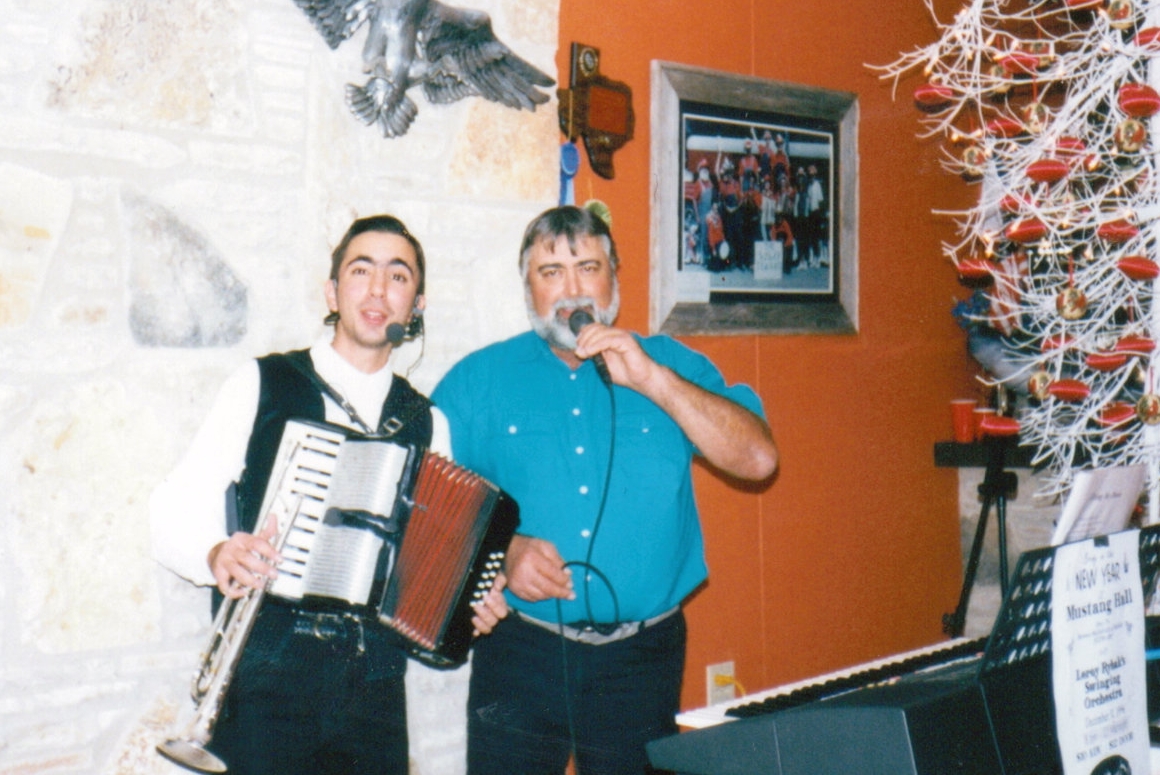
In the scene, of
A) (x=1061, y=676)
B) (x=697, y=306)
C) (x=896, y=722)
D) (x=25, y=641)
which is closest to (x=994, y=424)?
(x=697, y=306)

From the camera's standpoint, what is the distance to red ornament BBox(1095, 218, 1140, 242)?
225 centimetres

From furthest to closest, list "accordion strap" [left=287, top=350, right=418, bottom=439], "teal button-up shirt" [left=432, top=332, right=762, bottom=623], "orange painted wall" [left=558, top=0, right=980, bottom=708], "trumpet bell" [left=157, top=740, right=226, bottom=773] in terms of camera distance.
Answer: "orange painted wall" [left=558, top=0, right=980, bottom=708]
"teal button-up shirt" [left=432, top=332, right=762, bottom=623]
"accordion strap" [left=287, top=350, right=418, bottom=439]
"trumpet bell" [left=157, top=740, right=226, bottom=773]

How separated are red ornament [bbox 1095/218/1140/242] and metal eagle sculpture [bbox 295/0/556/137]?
4.76 ft

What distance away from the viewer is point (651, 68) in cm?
314

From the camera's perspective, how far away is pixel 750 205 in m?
3.43

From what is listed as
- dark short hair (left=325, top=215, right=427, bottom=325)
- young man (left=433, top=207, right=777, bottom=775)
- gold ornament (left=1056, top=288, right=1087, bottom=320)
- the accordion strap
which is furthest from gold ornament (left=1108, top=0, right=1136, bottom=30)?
the accordion strap

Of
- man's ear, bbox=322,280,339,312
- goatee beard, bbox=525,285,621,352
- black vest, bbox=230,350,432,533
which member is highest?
man's ear, bbox=322,280,339,312

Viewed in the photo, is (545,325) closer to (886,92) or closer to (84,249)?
(84,249)

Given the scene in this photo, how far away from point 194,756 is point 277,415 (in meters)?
0.64

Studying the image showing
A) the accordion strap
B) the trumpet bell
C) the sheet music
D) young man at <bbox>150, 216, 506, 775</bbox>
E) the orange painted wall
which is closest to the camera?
the sheet music

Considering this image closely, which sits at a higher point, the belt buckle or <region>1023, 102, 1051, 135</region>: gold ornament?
<region>1023, 102, 1051, 135</region>: gold ornament

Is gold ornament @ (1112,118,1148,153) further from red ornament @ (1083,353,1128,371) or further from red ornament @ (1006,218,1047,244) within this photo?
red ornament @ (1083,353,1128,371)

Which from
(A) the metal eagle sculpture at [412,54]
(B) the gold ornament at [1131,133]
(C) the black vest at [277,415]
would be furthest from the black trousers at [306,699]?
(B) the gold ornament at [1131,133]

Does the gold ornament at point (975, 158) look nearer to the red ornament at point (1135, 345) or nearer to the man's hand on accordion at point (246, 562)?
the red ornament at point (1135, 345)
